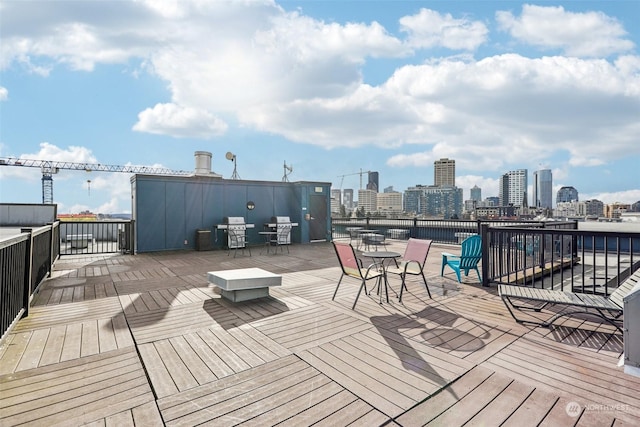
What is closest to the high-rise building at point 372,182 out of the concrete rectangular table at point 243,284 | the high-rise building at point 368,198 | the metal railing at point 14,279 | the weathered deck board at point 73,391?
the high-rise building at point 368,198

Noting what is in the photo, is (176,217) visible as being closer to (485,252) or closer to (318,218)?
(318,218)

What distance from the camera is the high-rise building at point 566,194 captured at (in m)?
72.4

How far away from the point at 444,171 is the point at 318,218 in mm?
75420

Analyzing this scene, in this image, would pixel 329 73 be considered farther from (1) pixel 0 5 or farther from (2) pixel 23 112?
(2) pixel 23 112

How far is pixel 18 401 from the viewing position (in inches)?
71.5

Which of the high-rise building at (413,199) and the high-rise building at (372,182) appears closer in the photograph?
the high-rise building at (413,199)

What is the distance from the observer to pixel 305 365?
2.25m

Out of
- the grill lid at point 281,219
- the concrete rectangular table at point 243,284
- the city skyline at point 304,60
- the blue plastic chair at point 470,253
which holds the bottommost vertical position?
the concrete rectangular table at point 243,284

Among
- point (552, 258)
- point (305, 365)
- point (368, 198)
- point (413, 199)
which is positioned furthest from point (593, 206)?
point (305, 365)

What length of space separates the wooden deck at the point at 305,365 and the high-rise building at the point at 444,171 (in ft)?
260

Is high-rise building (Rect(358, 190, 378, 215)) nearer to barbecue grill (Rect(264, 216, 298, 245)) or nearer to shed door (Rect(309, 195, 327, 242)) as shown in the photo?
shed door (Rect(309, 195, 327, 242))

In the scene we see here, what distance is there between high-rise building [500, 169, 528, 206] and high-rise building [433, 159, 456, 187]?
36.6 ft

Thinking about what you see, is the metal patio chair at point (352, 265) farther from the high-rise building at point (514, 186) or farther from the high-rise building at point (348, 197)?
the high-rise building at point (514, 186)

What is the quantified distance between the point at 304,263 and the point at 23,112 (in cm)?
1530
